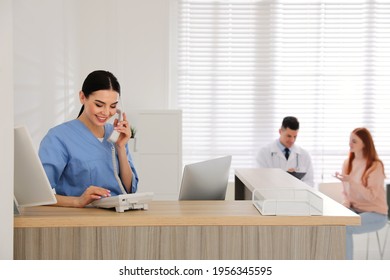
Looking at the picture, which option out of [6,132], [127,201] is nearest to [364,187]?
[127,201]

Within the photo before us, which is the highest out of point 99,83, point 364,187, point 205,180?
point 99,83

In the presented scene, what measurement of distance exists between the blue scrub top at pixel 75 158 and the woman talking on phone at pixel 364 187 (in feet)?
9.84

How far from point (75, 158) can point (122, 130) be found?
26 centimetres

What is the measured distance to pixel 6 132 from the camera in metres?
2.35

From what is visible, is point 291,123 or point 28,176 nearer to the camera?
point 28,176

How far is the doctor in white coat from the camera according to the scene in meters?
6.60

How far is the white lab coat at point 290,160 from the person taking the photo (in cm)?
661

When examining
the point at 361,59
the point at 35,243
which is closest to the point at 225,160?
the point at 35,243

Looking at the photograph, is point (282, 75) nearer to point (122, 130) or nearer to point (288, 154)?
point (288, 154)

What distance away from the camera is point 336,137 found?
726 centimetres

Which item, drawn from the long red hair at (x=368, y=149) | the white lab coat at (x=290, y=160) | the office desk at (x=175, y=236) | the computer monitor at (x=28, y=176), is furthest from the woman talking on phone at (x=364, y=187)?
the computer monitor at (x=28, y=176)

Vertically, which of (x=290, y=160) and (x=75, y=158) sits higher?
(x=75, y=158)
